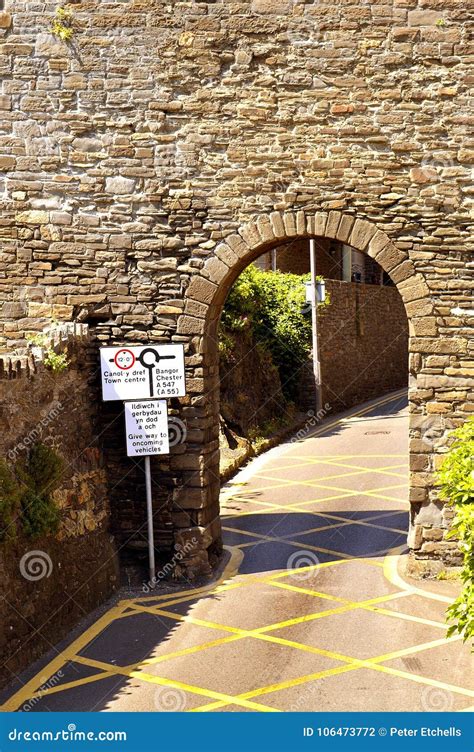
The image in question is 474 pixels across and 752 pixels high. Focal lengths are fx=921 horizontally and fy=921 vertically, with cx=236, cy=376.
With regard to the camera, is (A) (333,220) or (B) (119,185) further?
(B) (119,185)

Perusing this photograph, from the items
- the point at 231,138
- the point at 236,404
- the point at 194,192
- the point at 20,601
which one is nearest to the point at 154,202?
the point at 194,192

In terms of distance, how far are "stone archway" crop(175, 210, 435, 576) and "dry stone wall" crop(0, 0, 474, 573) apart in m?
0.02

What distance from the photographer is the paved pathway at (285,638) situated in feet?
22.9

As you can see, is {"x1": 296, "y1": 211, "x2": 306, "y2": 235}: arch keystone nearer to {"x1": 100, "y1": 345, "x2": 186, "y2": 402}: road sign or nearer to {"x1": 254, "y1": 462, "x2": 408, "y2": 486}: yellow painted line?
{"x1": 100, "y1": 345, "x2": 186, "y2": 402}: road sign

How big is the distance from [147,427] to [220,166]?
295cm

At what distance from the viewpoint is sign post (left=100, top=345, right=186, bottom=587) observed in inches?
386

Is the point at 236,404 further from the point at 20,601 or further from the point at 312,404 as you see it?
the point at 20,601

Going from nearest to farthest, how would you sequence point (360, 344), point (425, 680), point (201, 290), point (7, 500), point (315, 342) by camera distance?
point (425, 680) → point (7, 500) → point (201, 290) → point (315, 342) → point (360, 344)

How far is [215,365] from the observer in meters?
11.0

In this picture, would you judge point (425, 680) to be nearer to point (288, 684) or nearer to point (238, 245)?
point (288, 684)

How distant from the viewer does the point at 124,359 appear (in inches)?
386

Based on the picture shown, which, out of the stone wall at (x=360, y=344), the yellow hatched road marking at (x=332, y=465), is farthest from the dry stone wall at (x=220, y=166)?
the stone wall at (x=360, y=344)

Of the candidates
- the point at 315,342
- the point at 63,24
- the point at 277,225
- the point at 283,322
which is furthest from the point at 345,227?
the point at 315,342

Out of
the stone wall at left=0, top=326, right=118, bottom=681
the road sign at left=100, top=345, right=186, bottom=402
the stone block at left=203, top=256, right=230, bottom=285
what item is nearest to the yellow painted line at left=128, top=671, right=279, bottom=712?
the stone wall at left=0, top=326, right=118, bottom=681
